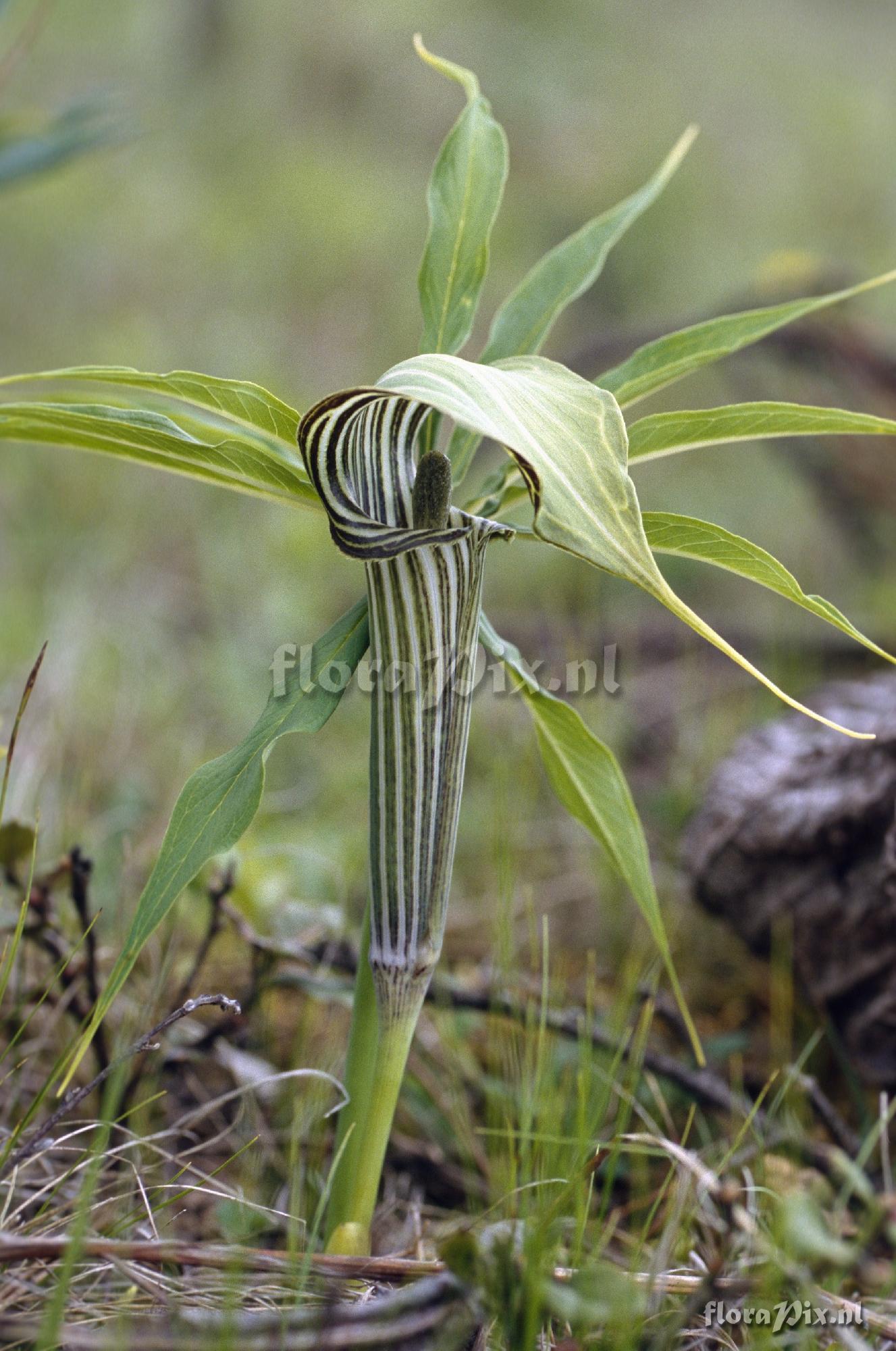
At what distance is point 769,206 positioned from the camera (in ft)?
12.9

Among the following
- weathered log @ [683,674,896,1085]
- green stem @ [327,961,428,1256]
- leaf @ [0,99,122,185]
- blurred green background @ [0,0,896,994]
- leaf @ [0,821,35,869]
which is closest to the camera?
Answer: green stem @ [327,961,428,1256]

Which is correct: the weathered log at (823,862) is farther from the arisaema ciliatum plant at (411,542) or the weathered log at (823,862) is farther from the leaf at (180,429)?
the leaf at (180,429)

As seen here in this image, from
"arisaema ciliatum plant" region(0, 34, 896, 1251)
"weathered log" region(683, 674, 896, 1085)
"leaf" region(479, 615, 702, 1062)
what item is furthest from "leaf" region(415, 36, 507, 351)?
"weathered log" region(683, 674, 896, 1085)

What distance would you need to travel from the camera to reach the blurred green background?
157 centimetres

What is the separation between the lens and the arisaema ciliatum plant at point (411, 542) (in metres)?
0.56

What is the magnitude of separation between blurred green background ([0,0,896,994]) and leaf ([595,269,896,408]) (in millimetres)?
449

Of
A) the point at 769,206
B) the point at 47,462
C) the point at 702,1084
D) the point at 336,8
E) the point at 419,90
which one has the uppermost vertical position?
the point at 336,8

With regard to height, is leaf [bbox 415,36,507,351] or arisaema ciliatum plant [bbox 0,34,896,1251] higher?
leaf [bbox 415,36,507,351]

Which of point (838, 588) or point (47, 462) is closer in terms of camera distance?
point (838, 588)

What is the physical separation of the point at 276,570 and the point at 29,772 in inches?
43.9

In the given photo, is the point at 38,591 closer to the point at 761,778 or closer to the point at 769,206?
the point at 761,778

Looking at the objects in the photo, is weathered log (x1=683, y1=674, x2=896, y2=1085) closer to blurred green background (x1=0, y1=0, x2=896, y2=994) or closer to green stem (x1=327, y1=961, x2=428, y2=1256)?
blurred green background (x1=0, y1=0, x2=896, y2=994)

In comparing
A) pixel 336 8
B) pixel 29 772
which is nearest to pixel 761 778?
pixel 29 772

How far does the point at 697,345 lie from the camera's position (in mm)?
672
